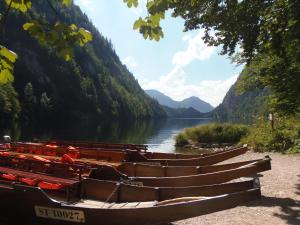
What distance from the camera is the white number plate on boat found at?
8.79 m

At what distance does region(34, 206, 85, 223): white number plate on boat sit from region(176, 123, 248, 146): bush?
32.2m

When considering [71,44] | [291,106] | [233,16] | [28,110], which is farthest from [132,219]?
[28,110]

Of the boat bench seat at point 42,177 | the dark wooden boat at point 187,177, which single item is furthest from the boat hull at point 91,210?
the dark wooden boat at point 187,177

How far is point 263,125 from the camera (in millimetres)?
30438

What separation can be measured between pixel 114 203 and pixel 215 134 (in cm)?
3265

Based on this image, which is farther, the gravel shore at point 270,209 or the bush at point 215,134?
the bush at point 215,134

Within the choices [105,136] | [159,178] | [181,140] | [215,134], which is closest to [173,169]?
[159,178]

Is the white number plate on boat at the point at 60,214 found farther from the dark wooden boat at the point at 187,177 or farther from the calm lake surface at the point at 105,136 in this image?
the calm lake surface at the point at 105,136

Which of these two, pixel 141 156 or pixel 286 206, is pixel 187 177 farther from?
pixel 141 156

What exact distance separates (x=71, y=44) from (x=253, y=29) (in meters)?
10.3

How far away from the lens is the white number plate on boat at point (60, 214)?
8786 mm

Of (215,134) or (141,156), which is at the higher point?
(215,134)

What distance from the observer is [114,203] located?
937 centimetres

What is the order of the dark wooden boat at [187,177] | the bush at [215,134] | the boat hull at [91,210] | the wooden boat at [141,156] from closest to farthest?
the boat hull at [91,210]
the dark wooden boat at [187,177]
the wooden boat at [141,156]
the bush at [215,134]
